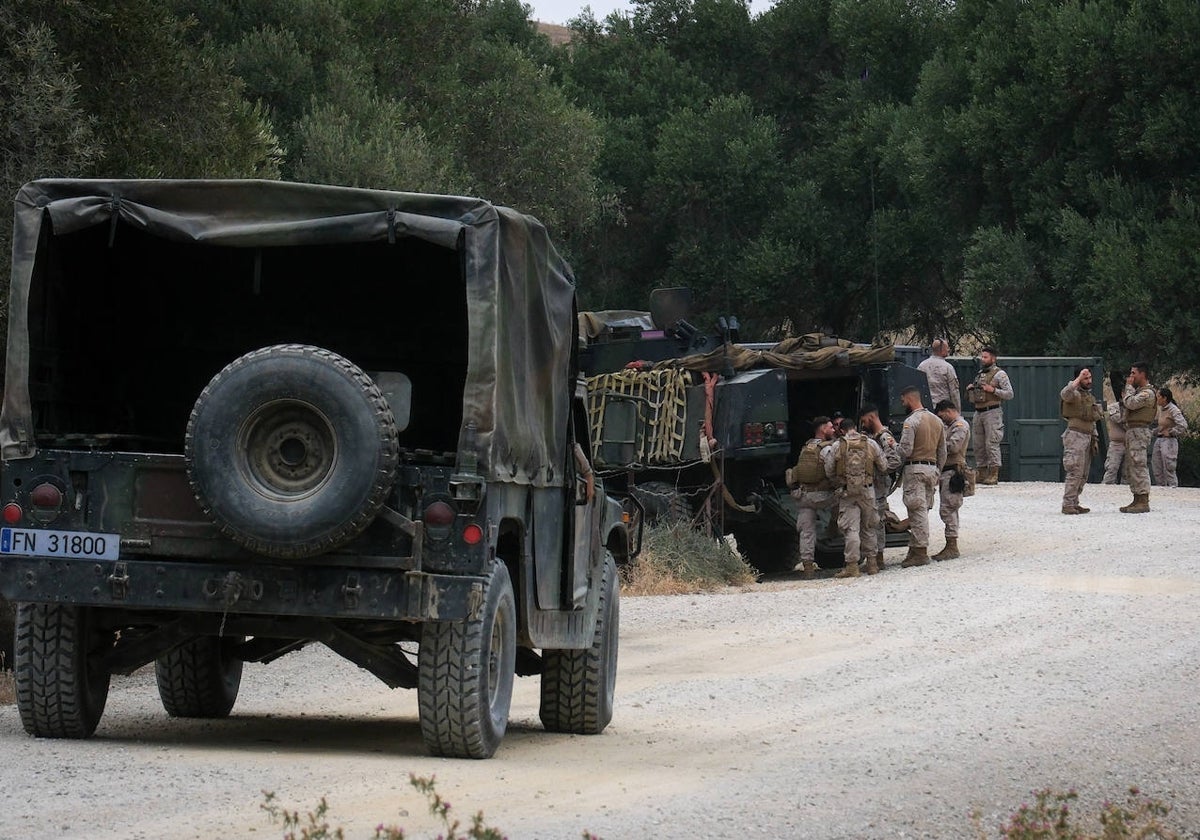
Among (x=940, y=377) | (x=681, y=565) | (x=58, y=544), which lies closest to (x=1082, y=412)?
(x=940, y=377)

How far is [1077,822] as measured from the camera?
7.62 metres

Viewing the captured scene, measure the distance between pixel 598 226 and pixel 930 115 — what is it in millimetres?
9158

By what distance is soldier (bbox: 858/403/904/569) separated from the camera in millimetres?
20156

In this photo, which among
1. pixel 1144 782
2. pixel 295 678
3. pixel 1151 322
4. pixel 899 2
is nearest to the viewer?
pixel 1144 782

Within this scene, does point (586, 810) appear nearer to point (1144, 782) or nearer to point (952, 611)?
point (1144, 782)

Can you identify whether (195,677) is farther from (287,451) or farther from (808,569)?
(808,569)

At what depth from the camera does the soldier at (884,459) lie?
Answer: 20.2 metres

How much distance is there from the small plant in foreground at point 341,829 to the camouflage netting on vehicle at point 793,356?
13334mm

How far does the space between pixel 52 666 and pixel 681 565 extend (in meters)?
→ 11.2

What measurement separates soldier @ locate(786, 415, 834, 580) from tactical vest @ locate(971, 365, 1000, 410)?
6.88 m

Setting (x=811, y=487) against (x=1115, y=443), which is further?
(x=1115, y=443)

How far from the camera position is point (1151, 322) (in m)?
34.0

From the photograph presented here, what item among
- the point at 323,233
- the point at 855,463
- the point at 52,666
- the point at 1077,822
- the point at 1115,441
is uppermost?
the point at 323,233

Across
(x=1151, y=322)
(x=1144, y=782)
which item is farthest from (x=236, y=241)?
(x=1151, y=322)
